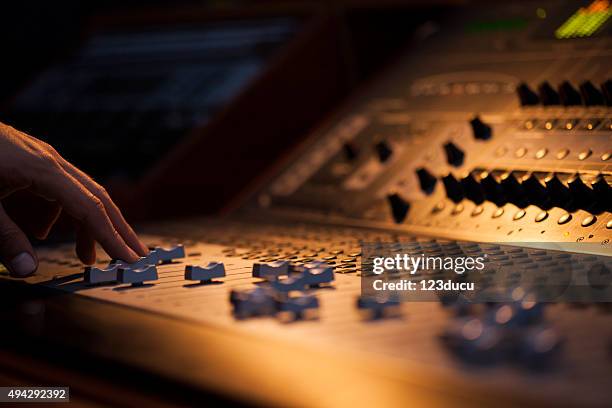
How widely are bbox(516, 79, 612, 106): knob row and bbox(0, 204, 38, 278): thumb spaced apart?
2.66ft

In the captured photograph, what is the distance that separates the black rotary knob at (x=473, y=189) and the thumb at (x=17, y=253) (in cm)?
63

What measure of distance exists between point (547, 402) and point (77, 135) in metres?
1.72

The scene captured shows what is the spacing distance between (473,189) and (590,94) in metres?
0.23

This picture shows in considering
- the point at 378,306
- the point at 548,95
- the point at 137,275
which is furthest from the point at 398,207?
the point at 378,306

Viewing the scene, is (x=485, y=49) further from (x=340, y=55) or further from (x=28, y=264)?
(x=28, y=264)

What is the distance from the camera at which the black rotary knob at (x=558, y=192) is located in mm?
1233

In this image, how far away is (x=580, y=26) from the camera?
1588mm

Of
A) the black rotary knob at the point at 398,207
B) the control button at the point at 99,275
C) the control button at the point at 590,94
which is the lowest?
the control button at the point at 99,275

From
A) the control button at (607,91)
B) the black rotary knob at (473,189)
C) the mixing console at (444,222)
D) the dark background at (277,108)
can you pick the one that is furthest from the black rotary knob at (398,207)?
the dark background at (277,108)

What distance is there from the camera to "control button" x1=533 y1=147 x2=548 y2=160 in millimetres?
1368

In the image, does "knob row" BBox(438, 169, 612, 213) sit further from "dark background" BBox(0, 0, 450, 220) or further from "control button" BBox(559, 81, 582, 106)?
"dark background" BBox(0, 0, 450, 220)

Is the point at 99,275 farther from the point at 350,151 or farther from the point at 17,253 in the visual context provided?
the point at 350,151

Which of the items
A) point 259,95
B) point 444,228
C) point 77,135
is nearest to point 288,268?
point 444,228

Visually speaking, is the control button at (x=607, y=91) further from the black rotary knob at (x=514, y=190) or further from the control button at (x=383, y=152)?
the control button at (x=383, y=152)
